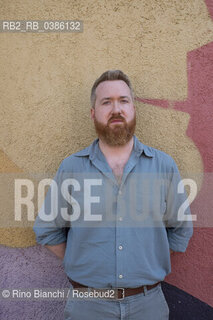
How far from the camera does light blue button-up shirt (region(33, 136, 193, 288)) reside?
5.27 feet

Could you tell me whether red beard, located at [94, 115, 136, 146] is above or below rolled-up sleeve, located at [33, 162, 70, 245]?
above

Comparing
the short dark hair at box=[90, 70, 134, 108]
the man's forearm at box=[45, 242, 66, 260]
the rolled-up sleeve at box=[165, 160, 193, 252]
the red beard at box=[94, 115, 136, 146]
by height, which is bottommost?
the man's forearm at box=[45, 242, 66, 260]

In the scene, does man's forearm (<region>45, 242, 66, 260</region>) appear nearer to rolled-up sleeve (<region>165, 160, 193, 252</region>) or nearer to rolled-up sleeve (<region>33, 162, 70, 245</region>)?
rolled-up sleeve (<region>33, 162, 70, 245</region>)

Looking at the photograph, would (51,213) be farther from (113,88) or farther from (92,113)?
(113,88)

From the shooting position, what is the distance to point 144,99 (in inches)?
78.5

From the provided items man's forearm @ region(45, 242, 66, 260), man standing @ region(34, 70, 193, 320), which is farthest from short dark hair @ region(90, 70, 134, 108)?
man's forearm @ region(45, 242, 66, 260)

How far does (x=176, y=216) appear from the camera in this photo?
1.75 metres

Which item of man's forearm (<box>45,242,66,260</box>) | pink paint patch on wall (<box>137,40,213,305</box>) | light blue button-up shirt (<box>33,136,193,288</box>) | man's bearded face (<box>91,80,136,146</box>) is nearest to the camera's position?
light blue button-up shirt (<box>33,136,193,288</box>)

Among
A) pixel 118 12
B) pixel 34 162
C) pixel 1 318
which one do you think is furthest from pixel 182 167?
pixel 1 318

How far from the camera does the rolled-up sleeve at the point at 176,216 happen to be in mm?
1732

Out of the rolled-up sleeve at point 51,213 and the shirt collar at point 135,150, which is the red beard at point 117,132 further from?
the rolled-up sleeve at point 51,213

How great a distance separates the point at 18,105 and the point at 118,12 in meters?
0.92

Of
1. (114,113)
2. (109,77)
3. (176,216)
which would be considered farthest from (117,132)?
(176,216)

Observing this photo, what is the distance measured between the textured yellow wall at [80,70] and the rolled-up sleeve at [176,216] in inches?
11.1
